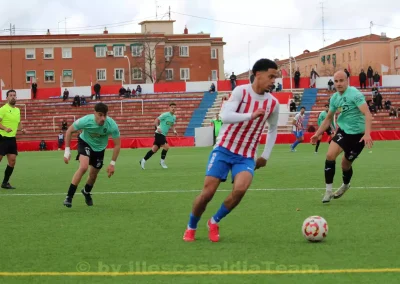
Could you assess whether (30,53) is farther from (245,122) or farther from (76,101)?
(245,122)

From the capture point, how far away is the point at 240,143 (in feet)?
29.7

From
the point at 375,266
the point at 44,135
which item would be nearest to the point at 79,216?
the point at 375,266

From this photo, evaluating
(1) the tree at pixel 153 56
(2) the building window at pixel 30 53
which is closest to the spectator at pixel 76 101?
(1) the tree at pixel 153 56

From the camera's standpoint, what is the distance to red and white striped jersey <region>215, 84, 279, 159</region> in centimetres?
883

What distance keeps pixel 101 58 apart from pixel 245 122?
92619 millimetres

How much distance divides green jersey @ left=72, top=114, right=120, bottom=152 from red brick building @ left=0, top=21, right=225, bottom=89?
8423 cm

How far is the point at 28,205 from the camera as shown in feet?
45.2

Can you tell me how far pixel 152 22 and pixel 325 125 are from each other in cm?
→ 9455

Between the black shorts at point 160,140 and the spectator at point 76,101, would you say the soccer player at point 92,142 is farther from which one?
the spectator at point 76,101

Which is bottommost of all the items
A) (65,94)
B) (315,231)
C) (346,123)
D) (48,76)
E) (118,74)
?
(315,231)

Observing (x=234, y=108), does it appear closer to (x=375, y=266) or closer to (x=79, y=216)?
(x=375, y=266)

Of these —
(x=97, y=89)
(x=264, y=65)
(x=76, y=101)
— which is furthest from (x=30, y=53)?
(x=264, y=65)

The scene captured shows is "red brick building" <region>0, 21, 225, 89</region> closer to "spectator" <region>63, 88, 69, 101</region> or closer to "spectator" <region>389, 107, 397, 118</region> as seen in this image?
"spectator" <region>63, 88, 69, 101</region>

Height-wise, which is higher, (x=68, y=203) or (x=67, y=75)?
(x=67, y=75)
